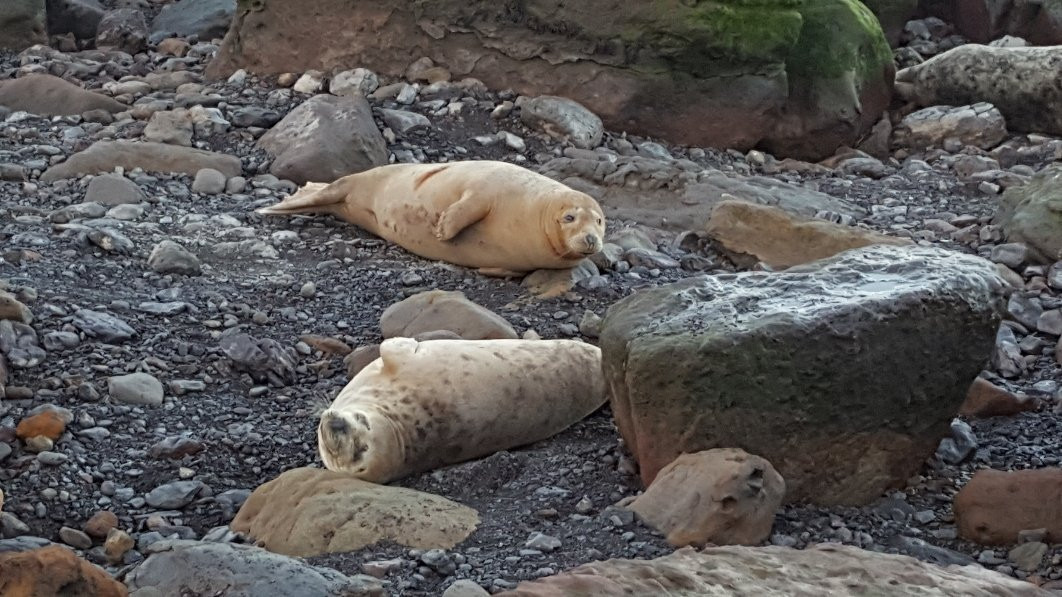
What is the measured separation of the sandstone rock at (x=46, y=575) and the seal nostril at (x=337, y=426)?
1346 mm

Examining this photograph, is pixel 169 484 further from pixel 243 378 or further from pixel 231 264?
pixel 231 264

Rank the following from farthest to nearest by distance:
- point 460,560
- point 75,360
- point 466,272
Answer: point 466,272, point 75,360, point 460,560

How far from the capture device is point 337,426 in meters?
3.71

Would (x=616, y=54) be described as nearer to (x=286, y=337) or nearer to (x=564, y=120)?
(x=564, y=120)

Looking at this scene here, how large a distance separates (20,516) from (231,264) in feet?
7.14

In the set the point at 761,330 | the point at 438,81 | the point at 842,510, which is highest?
the point at 761,330

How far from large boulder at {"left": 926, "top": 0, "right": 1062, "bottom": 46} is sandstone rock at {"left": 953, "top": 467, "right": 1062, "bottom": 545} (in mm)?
7956

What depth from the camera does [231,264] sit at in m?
5.52

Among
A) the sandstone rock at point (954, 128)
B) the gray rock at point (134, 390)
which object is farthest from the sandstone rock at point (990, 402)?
the sandstone rock at point (954, 128)

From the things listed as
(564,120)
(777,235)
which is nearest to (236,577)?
(777,235)

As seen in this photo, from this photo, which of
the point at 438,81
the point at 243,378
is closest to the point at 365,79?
the point at 438,81

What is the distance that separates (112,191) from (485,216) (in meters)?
1.88

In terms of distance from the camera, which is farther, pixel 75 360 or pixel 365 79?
pixel 365 79

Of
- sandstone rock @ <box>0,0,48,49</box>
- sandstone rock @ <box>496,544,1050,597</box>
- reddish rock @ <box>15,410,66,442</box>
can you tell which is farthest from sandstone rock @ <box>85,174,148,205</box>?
sandstone rock @ <box>496,544,1050,597</box>
